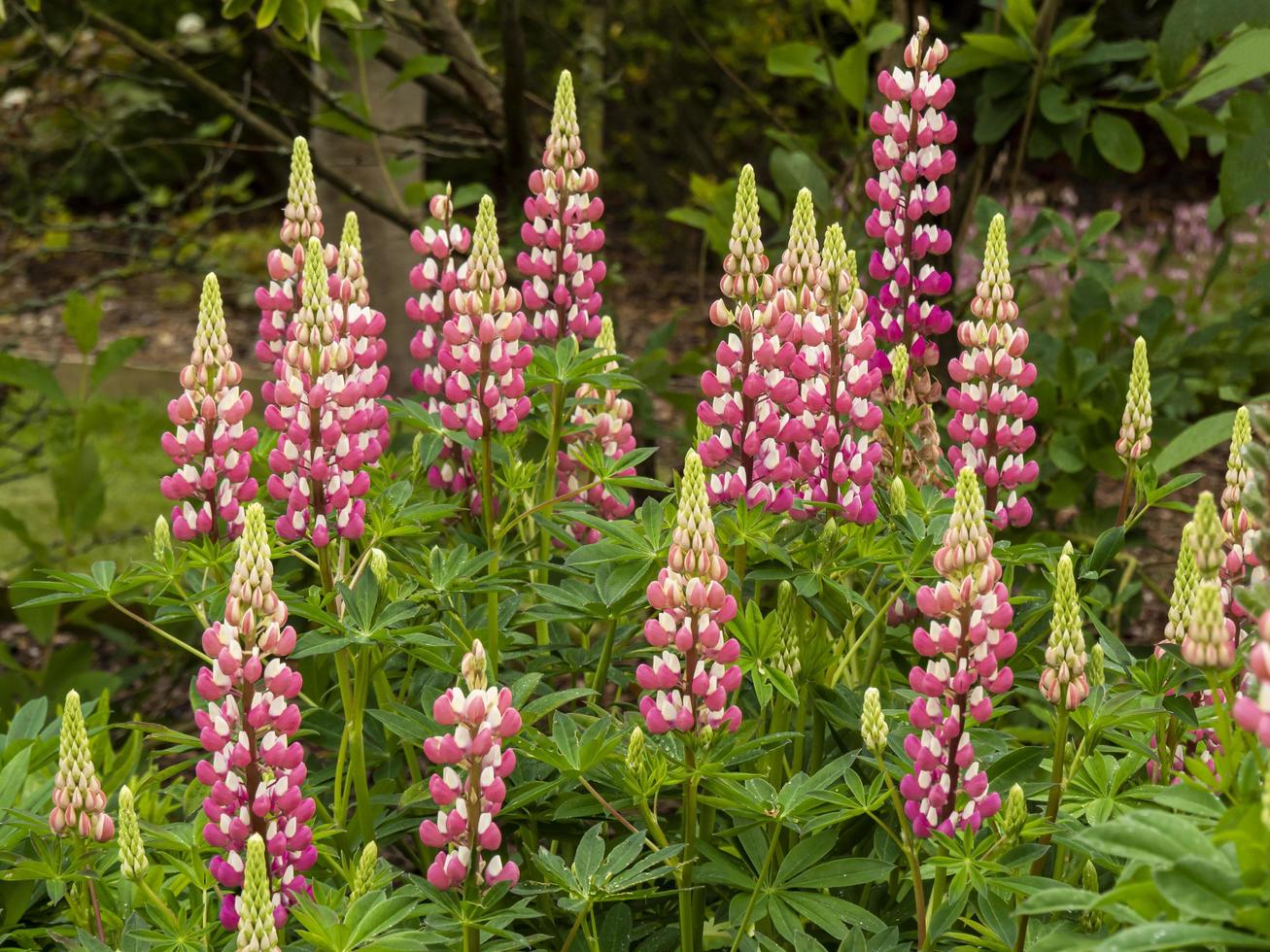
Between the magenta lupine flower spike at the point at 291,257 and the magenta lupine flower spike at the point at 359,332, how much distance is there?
10cm

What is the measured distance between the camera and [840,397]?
2.22 meters

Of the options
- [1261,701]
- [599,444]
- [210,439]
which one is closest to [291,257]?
[210,439]

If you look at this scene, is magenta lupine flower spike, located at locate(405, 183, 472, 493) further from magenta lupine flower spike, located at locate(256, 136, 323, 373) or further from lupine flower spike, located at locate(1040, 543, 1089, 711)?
lupine flower spike, located at locate(1040, 543, 1089, 711)

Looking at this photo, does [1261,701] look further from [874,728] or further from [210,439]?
[210,439]

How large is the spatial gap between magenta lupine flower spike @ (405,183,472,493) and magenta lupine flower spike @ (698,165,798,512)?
446mm

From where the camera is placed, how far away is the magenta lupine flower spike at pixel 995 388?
226 cm

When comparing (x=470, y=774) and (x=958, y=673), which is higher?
(x=958, y=673)

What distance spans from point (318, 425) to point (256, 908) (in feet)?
2.59

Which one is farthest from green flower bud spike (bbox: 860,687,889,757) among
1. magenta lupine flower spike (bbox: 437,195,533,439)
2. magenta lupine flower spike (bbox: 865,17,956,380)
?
magenta lupine flower spike (bbox: 865,17,956,380)

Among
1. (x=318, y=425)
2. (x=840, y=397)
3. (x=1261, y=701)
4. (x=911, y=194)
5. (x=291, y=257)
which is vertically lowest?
(x=1261, y=701)

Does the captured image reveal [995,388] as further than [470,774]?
Yes

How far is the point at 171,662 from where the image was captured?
448cm

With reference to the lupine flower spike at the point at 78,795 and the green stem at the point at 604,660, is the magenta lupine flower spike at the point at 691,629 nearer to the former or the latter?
the green stem at the point at 604,660

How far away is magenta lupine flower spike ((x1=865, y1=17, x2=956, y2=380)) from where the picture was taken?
8.11 ft
